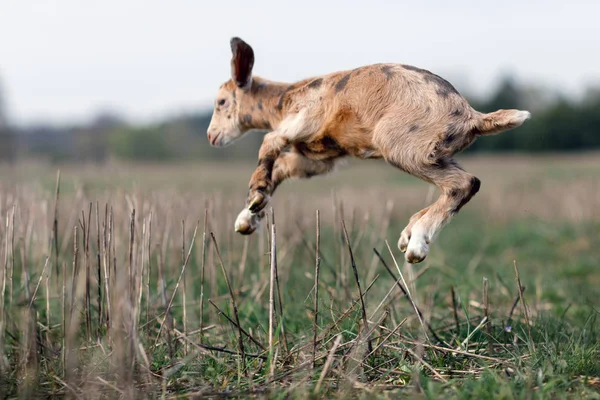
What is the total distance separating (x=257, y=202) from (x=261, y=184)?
0.42ft

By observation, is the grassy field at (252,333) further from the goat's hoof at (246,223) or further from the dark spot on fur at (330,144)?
the dark spot on fur at (330,144)

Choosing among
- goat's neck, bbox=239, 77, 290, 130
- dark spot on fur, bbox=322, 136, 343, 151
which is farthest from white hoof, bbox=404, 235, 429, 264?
goat's neck, bbox=239, 77, 290, 130

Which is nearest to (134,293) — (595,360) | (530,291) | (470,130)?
(470,130)

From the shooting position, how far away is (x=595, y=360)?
4.25 m

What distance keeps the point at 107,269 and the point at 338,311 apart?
1.88 metres

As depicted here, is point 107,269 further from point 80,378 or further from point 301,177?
point 301,177

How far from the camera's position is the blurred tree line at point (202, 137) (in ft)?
132

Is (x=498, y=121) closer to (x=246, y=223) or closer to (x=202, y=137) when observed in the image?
(x=246, y=223)

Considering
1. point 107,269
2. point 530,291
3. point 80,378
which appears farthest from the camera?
point 530,291

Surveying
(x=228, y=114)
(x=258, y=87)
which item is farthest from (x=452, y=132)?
(x=228, y=114)

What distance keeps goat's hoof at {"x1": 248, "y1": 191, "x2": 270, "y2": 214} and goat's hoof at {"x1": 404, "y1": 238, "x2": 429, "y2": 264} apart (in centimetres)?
96

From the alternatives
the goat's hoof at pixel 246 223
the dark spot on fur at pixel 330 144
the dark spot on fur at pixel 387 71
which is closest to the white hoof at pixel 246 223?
the goat's hoof at pixel 246 223

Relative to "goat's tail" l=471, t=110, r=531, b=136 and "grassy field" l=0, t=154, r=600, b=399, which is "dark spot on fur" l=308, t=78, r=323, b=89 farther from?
"goat's tail" l=471, t=110, r=531, b=136

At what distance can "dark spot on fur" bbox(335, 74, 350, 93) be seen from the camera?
3.78m
